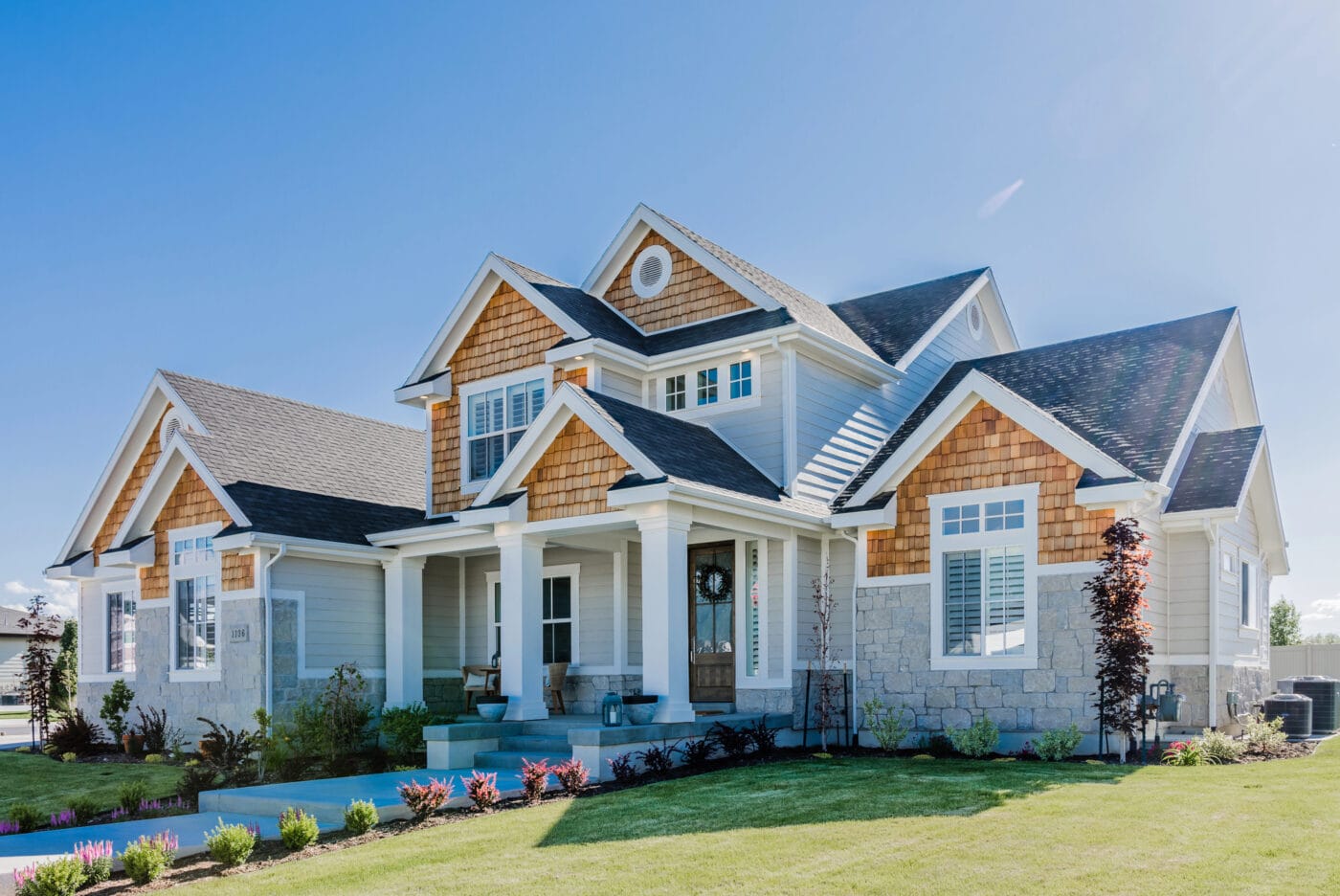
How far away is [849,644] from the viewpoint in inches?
659

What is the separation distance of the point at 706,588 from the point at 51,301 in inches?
511

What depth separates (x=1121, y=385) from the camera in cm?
1766

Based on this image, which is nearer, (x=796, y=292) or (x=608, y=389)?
(x=608, y=389)

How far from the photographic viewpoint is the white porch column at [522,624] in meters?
16.3

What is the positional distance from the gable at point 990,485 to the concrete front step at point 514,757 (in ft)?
16.8

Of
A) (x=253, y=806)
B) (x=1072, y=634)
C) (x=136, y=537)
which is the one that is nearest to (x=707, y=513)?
(x=1072, y=634)

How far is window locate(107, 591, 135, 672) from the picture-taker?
22.0 m

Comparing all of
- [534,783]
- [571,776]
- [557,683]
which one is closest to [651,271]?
[557,683]

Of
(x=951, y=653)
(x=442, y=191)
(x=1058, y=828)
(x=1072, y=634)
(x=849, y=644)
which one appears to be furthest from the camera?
(x=442, y=191)

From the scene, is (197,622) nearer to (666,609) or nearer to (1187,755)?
(666,609)

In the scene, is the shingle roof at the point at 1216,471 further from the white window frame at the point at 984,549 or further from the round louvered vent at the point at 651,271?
the round louvered vent at the point at 651,271

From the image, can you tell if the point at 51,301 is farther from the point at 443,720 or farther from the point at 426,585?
the point at 443,720

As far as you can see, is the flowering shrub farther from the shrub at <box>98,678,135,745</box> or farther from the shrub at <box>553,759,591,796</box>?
the shrub at <box>98,678,135,745</box>

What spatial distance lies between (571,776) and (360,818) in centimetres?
251
